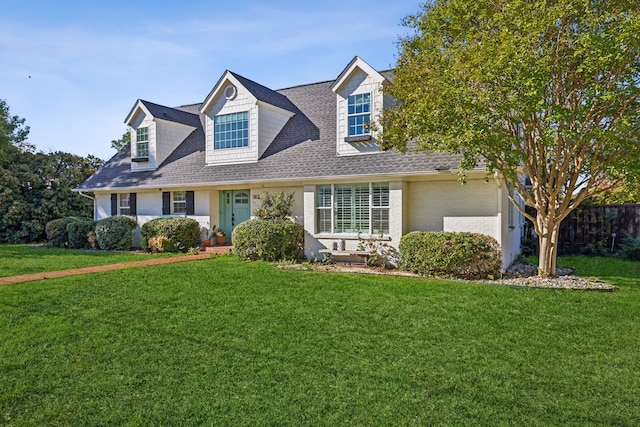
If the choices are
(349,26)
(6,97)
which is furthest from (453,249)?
(6,97)

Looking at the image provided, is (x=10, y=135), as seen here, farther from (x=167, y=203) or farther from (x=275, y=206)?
(x=275, y=206)

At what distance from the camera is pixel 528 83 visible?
7645 mm

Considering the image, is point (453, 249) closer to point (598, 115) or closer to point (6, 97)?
point (598, 115)

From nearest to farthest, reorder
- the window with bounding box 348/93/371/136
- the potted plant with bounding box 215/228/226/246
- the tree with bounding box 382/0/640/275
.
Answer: the tree with bounding box 382/0/640/275 < the window with bounding box 348/93/371/136 < the potted plant with bounding box 215/228/226/246

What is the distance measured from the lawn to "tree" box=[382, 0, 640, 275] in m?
3.09

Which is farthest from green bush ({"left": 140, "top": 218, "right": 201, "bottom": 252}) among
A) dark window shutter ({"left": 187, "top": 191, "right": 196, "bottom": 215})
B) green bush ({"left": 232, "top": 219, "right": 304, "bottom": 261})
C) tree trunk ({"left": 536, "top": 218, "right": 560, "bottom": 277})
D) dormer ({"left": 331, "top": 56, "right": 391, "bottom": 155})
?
tree trunk ({"left": 536, "top": 218, "right": 560, "bottom": 277})

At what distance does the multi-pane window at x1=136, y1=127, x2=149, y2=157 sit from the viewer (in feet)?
58.7

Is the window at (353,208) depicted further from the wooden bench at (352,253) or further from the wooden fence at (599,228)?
the wooden fence at (599,228)

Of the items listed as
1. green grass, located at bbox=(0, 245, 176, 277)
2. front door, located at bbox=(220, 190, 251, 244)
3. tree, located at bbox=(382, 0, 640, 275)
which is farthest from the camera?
front door, located at bbox=(220, 190, 251, 244)

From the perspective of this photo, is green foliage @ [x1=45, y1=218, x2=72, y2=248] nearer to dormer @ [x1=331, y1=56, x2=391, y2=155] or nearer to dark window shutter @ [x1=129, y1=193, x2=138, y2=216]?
dark window shutter @ [x1=129, y1=193, x2=138, y2=216]

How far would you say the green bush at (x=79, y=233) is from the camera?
56.0 feet

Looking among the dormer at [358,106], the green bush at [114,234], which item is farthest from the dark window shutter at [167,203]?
the dormer at [358,106]

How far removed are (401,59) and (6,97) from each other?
82.4 feet

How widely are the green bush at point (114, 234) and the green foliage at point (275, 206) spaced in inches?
246
